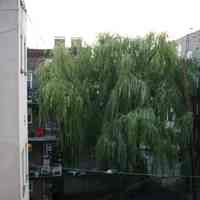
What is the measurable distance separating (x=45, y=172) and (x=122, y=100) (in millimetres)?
4346

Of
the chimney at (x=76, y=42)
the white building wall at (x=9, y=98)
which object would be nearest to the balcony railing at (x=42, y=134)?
the chimney at (x=76, y=42)

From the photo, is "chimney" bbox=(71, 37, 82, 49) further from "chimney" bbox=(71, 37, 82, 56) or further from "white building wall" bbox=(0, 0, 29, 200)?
"white building wall" bbox=(0, 0, 29, 200)

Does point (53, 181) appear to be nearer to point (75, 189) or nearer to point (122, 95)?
point (75, 189)

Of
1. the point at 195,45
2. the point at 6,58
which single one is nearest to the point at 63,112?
the point at 6,58

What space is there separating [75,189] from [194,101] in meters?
5.77

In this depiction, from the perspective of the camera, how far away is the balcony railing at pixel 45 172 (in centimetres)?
1210

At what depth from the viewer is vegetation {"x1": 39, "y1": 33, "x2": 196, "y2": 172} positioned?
36.0 feet

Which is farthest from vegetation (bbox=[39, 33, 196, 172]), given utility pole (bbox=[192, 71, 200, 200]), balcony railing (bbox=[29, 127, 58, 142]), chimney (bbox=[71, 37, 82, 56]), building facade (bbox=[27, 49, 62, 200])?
balcony railing (bbox=[29, 127, 58, 142])

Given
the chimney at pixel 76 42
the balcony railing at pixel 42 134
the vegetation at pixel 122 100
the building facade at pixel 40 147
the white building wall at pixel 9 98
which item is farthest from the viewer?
the balcony railing at pixel 42 134

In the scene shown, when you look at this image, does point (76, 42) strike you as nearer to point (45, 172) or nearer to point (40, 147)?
point (45, 172)

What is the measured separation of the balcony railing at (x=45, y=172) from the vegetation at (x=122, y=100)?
2.75 feet

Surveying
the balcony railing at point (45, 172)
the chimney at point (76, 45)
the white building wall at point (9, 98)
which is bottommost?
the balcony railing at point (45, 172)

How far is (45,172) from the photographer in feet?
41.7

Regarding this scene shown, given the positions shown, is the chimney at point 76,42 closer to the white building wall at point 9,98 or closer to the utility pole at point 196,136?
the utility pole at point 196,136
